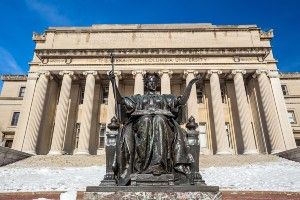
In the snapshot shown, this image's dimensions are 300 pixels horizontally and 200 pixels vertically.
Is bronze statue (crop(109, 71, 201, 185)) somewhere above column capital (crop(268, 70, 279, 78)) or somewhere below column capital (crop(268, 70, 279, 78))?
below

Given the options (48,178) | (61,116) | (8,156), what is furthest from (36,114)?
(48,178)

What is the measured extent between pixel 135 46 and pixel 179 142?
1222 inches

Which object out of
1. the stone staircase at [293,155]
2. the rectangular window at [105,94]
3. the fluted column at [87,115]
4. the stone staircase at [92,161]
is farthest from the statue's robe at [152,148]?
the rectangular window at [105,94]

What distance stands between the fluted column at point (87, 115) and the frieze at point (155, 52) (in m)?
2.54

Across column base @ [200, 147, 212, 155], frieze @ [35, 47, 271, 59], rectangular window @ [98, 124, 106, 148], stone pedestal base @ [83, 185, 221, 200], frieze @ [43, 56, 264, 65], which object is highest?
frieze @ [35, 47, 271, 59]

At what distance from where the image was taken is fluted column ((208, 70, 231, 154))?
29828mm

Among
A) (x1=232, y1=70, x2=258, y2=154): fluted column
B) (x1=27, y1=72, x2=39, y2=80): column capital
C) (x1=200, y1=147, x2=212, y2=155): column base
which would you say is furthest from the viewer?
(x1=27, y1=72, x2=39, y2=80): column capital

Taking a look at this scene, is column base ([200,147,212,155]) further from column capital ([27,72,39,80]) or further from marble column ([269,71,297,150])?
column capital ([27,72,39,80])

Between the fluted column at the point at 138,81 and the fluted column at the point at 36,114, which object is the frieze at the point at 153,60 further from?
the fluted column at the point at 36,114

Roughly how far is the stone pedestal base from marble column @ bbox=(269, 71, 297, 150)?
2759 cm

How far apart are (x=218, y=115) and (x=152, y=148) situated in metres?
26.8

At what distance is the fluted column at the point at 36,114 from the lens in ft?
98.5

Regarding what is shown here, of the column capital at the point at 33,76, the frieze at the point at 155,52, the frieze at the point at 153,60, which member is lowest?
the column capital at the point at 33,76

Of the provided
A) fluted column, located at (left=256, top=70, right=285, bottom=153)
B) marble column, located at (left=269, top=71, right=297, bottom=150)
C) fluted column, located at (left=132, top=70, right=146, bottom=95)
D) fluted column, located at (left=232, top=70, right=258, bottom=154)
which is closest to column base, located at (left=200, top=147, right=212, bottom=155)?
fluted column, located at (left=232, top=70, right=258, bottom=154)
